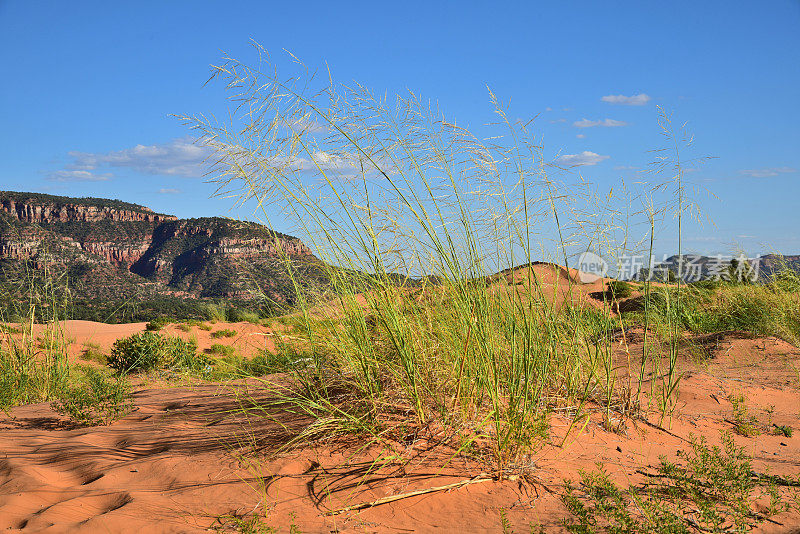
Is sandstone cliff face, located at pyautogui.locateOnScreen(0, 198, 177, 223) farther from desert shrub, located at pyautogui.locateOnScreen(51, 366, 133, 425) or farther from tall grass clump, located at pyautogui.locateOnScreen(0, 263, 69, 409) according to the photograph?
desert shrub, located at pyautogui.locateOnScreen(51, 366, 133, 425)

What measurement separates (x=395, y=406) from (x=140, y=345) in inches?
299

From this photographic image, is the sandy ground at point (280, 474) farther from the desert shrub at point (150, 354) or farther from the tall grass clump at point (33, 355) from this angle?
Result: the desert shrub at point (150, 354)

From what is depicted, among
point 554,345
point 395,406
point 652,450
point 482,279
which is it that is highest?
point 482,279

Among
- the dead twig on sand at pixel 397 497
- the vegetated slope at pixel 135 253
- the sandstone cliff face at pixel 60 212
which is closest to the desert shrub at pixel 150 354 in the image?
the vegetated slope at pixel 135 253

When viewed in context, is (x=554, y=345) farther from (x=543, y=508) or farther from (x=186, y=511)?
(x=186, y=511)

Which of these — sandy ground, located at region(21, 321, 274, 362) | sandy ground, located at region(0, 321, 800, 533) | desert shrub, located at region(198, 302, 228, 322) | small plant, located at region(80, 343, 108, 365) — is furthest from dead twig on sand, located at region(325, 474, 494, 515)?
desert shrub, located at region(198, 302, 228, 322)

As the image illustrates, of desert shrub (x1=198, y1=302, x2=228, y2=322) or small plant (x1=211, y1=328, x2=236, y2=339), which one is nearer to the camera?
small plant (x1=211, y1=328, x2=236, y2=339)

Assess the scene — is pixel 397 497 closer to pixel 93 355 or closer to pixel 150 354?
pixel 150 354

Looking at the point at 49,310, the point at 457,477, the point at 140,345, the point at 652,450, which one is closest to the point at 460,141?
the point at 457,477

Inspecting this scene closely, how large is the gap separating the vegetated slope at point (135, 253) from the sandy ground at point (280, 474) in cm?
108

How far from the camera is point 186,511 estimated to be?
2.31 m

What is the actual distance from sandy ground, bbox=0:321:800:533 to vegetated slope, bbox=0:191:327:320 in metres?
1.08

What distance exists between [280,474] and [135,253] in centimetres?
5896

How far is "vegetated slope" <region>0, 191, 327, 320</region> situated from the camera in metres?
3.65
